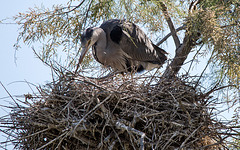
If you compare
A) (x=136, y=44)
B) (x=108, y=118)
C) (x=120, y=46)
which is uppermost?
(x=136, y=44)

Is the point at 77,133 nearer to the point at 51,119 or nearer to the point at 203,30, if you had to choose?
the point at 51,119

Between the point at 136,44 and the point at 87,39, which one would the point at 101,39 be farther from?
the point at 136,44

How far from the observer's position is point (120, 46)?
3.99m

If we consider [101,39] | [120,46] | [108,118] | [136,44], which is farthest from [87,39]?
[108,118]

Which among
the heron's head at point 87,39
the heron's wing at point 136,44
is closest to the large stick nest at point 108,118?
the heron's head at point 87,39

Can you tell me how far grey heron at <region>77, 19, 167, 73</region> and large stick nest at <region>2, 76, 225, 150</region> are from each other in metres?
1.10

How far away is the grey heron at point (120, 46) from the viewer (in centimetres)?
379

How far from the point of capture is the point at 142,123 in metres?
2.54

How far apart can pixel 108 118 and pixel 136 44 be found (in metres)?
1.84

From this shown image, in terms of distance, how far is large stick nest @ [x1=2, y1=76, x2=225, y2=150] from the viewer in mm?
2375

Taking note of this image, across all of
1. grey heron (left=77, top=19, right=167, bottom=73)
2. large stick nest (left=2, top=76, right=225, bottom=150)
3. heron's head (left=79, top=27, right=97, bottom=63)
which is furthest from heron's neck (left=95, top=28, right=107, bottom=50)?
large stick nest (left=2, top=76, right=225, bottom=150)

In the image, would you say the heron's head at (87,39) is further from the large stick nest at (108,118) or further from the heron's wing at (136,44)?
the large stick nest at (108,118)

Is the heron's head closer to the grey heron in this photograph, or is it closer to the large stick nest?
the grey heron

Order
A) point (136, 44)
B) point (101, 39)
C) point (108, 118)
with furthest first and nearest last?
point (136, 44), point (101, 39), point (108, 118)
